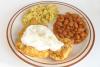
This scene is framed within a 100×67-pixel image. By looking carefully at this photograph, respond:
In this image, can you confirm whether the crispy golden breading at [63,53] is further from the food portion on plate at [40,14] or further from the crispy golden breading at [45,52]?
the food portion on plate at [40,14]

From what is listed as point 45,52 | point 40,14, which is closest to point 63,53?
point 45,52

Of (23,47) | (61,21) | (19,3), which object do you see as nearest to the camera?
(23,47)

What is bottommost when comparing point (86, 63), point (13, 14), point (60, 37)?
point (86, 63)

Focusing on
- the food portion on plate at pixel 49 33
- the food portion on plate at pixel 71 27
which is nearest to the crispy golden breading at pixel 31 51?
the food portion on plate at pixel 49 33

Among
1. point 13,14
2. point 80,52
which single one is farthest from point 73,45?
point 13,14

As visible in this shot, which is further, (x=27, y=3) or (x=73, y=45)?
(x=27, y=3)

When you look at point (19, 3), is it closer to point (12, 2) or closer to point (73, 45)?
point (12, 2)

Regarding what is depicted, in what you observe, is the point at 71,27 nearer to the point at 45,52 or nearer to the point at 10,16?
the point at 45,52
